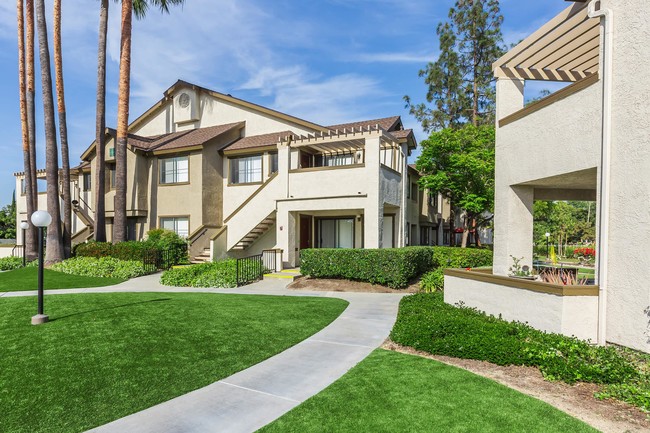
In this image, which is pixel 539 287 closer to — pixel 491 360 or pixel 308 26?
pixel 491 360

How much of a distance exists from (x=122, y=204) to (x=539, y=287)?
20070mm

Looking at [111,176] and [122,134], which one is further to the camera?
[111,176]

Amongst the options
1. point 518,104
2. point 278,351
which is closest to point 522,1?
point 518,104

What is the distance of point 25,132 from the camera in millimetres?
22109

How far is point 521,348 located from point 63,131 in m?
25.2

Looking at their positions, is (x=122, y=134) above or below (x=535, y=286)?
above

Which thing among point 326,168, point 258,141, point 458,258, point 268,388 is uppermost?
point 258,141

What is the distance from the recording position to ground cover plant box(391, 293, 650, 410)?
4.97 metres

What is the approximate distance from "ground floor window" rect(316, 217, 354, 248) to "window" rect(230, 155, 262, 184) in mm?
4388

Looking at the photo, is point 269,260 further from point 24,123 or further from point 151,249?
point 24,123

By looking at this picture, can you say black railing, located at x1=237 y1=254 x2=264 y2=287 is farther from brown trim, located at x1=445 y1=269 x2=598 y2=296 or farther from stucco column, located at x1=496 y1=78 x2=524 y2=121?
stucco column, located at x1=496 y1=78 x2=524 y2=121

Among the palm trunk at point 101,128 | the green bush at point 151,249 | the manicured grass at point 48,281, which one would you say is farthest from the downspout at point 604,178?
the palm trunk at point 101,128

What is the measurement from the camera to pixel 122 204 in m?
19.9

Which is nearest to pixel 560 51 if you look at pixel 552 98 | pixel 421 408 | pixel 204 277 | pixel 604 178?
pixel 552 98
